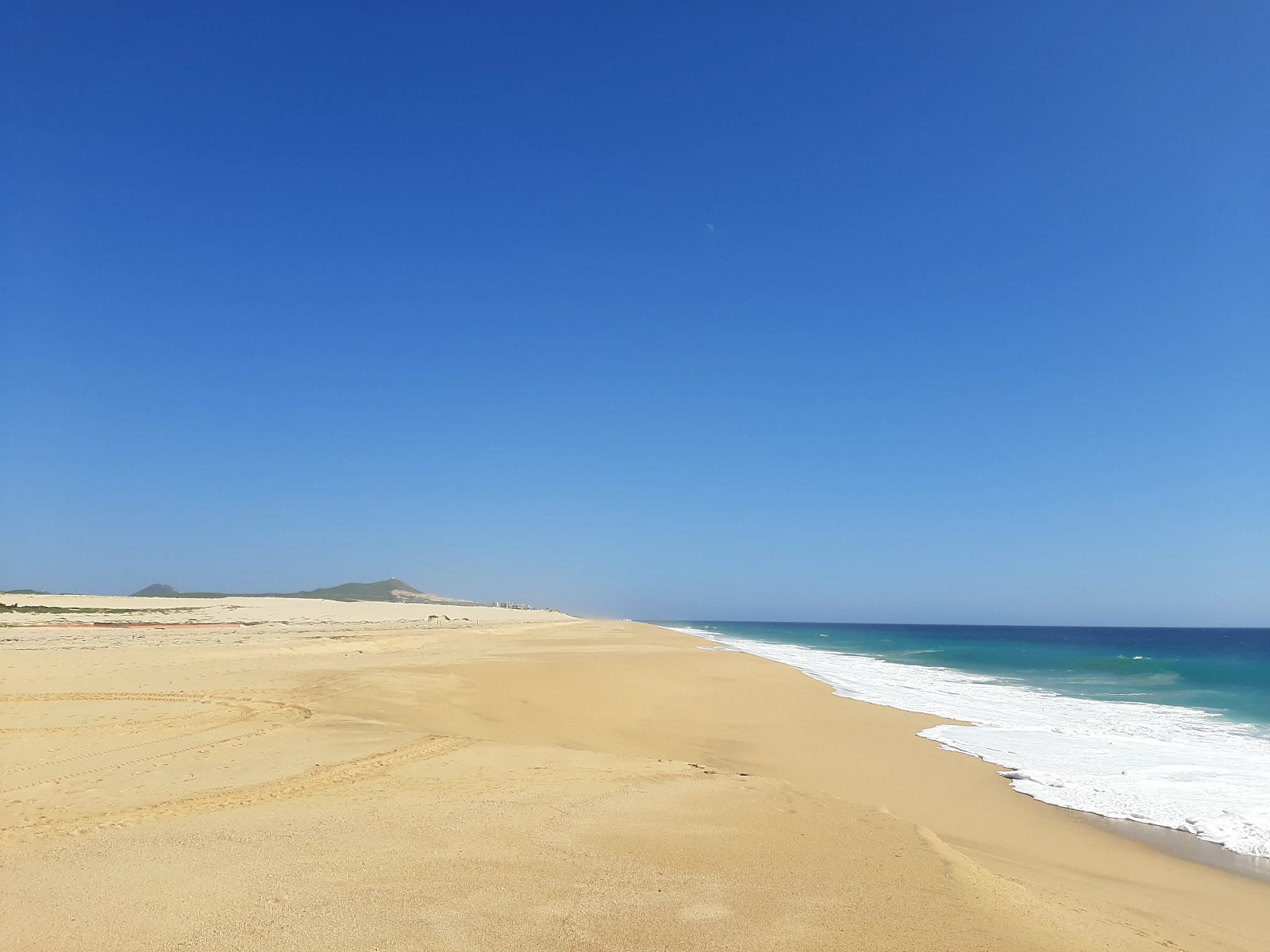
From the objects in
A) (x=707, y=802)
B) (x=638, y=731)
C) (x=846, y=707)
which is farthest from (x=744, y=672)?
(x=707, y=802)

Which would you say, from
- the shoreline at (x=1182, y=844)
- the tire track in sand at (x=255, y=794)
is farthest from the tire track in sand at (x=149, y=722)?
the shoreline at (x=1182, y=844)

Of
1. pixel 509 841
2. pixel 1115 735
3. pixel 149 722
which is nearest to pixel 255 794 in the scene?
pixel 509 841

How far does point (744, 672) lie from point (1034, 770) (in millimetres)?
14462

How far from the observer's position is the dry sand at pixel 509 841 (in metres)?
4.38

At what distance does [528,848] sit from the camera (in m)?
5.61

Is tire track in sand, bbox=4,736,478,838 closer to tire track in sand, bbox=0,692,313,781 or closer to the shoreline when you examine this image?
tire track in sand, bbox=0,692,313,781

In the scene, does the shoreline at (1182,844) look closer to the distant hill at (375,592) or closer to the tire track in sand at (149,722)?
the tire track in sand at (149,722)

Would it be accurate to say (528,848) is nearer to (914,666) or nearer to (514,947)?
(514,947)

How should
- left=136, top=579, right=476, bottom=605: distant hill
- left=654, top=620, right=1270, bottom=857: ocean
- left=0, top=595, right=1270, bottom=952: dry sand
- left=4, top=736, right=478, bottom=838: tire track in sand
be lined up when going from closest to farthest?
1. left=0, top=595, right=1270, bottom=952: dry sand
2. left=4, top=736, right=478, bottom=838: tire track in sand
3. left=654, top=620, right=1270, bottom=857: ocean
4. left=136, top=579, right=476, bottom=605: distant hill

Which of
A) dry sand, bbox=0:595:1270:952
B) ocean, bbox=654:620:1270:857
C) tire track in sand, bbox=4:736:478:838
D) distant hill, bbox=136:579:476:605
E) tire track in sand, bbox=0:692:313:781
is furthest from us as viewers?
distant hill, bbox=136:579:476:605

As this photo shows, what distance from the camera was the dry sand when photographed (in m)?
4.38

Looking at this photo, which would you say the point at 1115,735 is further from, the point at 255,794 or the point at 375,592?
the point at 375,592

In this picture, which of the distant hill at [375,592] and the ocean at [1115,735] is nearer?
the ocean at [1115,735]

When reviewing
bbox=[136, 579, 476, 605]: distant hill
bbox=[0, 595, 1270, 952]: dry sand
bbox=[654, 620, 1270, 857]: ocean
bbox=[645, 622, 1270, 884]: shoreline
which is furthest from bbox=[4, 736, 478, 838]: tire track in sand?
bbox=[136, 579, 476, 605]: distant hill
